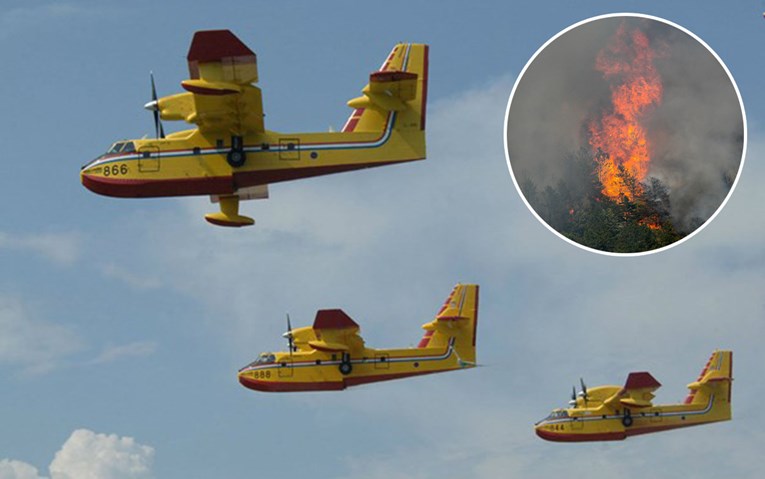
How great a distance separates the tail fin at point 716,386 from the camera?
106 metres

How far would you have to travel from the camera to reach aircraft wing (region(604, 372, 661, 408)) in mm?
101938

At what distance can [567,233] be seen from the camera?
7219 centimetres

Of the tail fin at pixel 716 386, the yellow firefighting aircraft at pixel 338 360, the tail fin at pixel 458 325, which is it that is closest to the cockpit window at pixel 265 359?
the yellow firefighting aircraft at pixel 338 360

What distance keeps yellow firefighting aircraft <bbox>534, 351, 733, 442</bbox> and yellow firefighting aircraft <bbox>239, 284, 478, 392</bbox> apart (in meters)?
12.7

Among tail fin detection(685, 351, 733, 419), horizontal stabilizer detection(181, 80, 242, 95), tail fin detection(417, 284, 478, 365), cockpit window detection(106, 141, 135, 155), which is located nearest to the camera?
horizontal stabilizer detection(181, 80, 242, 95)

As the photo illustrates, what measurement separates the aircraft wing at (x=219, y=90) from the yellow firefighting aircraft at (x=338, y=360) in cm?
2430

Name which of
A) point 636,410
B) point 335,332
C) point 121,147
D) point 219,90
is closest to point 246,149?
point 219,90

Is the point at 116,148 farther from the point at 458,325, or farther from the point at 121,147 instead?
the point at 458,325

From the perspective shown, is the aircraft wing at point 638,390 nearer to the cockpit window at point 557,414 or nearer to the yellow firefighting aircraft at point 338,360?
the cockpit window at point 557,414

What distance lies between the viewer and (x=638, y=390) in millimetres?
102125

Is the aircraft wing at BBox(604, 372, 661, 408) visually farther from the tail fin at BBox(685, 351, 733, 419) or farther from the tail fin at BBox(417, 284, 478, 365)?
the tail fin at BBox(417, 284, 478, 365)

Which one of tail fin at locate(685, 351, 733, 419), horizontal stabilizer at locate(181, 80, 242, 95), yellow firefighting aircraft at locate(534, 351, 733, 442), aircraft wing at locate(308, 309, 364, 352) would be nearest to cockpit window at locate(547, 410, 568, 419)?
yellow firefighting aircraft at locate(534, 351, 733, 442)

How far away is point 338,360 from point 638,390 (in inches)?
923

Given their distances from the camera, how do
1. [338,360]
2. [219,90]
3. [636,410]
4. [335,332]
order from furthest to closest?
[636,410] → [338,360] → [335,332] → [219,90]
